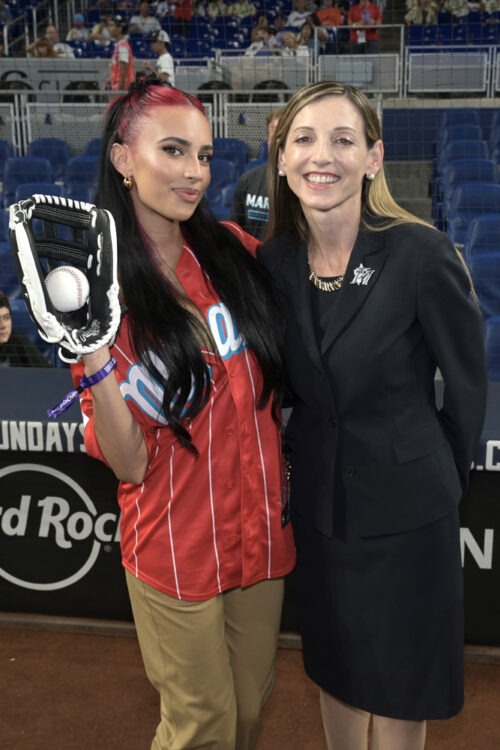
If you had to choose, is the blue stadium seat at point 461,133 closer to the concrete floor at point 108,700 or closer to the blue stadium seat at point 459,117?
the blue stadium seat at point 459,117

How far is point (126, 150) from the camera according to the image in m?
1.72

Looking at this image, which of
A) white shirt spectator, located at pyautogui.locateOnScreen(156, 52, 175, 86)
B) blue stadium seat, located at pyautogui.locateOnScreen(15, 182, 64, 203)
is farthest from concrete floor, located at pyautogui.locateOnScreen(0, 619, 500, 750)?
white shirt spectator, located at pyautogui.locateOnScreen(156, 52, 175, 86)

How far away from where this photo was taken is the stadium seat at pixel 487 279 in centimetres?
443

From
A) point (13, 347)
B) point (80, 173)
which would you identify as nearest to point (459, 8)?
point (80, 173)

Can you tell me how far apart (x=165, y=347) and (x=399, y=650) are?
2.79 feet

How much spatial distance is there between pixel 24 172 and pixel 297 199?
6.28 metres

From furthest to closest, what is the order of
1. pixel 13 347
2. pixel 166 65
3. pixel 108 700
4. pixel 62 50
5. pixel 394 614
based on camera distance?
pixel 62 50, pixel 166 65, pixel 13 347, pixel 108 700, pixel 394 614

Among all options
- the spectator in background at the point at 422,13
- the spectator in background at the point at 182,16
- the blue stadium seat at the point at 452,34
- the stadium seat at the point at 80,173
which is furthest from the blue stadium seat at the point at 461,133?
the spectator in background at the point at 182,16

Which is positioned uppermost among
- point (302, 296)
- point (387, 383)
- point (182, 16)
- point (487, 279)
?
point (182, 16)

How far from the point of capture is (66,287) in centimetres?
147

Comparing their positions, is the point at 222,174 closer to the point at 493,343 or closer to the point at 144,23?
the point at 493,343

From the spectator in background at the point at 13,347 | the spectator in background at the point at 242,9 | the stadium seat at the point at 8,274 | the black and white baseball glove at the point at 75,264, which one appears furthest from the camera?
the spectator in background at the point at 242,9

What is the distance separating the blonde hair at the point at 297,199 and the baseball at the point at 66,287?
1.99ft

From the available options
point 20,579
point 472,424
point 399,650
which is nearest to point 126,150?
point 472,424
